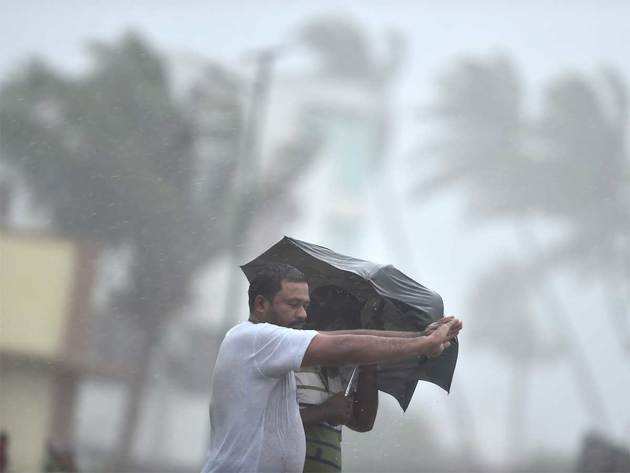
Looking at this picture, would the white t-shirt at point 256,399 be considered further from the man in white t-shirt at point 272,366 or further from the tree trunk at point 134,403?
the tree trunk at point 134,403

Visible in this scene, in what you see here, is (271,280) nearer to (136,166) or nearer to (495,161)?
(136,166)

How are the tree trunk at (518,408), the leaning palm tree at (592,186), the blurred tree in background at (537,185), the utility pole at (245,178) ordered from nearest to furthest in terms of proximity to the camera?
the utility pole at (245,178)
the leaning palm tree at (592,186)
the blurred tree in background at (537,185)
the tree trunk at (518,408)

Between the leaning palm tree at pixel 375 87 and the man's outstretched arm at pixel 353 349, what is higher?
the leaning palm tree at pixel 375 87

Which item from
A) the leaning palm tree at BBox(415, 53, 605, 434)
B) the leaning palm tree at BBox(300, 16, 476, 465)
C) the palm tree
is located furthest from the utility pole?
the palm tree

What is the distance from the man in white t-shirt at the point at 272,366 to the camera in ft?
8.09

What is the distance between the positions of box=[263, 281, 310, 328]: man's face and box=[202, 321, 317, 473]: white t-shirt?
3.0 inches

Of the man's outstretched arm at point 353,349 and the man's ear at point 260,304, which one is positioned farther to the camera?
the man's ear at point 260,304

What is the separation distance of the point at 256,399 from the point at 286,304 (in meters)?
0.23

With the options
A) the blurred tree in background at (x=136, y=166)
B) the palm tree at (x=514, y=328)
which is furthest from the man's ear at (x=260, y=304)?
the palm tree at (x=514, y=328)

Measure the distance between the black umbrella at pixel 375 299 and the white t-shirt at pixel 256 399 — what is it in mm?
442

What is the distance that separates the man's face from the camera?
2.62 metres

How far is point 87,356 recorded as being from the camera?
17.0 m

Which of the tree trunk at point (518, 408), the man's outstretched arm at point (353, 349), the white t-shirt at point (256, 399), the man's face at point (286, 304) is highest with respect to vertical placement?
the tree trunk at point (518, 408)

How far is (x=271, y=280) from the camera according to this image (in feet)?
8.60
